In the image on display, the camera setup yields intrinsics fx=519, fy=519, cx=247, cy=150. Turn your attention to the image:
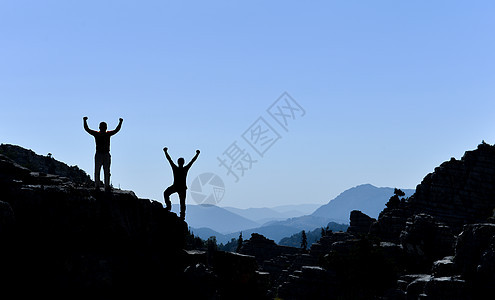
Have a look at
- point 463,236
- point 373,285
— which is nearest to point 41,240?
point 463,236

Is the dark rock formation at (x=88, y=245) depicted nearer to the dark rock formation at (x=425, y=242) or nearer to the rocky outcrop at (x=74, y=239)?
the rocky outcrop at (x=74, y=239)

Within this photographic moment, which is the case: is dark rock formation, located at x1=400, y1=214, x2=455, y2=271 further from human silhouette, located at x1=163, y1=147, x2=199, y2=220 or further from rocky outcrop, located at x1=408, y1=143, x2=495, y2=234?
human silhouette, located at x1=163, y1=147, x2=199, y2=220

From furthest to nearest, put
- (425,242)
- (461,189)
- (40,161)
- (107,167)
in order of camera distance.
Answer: (40,161), (461,189), (425,242), (107,167)

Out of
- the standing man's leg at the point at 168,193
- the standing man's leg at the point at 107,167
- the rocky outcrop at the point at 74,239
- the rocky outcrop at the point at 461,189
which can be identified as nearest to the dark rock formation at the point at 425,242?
the rocky outcrop at the point at 461,189

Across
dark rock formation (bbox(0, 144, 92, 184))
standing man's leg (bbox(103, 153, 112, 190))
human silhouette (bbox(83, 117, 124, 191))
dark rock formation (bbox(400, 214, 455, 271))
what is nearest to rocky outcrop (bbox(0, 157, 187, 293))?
standing man's leg (bbox(103, 153, 112, 190))

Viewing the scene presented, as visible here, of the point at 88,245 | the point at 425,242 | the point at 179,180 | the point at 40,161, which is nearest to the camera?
the point at 88,245

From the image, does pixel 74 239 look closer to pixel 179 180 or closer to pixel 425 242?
pixel 179 180

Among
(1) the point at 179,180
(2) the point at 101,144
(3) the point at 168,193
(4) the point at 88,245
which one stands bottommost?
(4) the point at 88,245

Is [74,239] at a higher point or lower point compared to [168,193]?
lower

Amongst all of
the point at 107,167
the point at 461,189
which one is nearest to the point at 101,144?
the point at 107,167

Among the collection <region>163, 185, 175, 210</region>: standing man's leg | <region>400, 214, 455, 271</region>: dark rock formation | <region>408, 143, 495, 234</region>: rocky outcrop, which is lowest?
<region>400, 214, 455, 271</region>: dark rock formation

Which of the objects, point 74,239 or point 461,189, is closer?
point 74,239

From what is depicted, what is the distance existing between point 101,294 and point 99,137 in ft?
23.8

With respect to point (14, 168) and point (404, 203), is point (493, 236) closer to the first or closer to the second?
point (14, 168)
